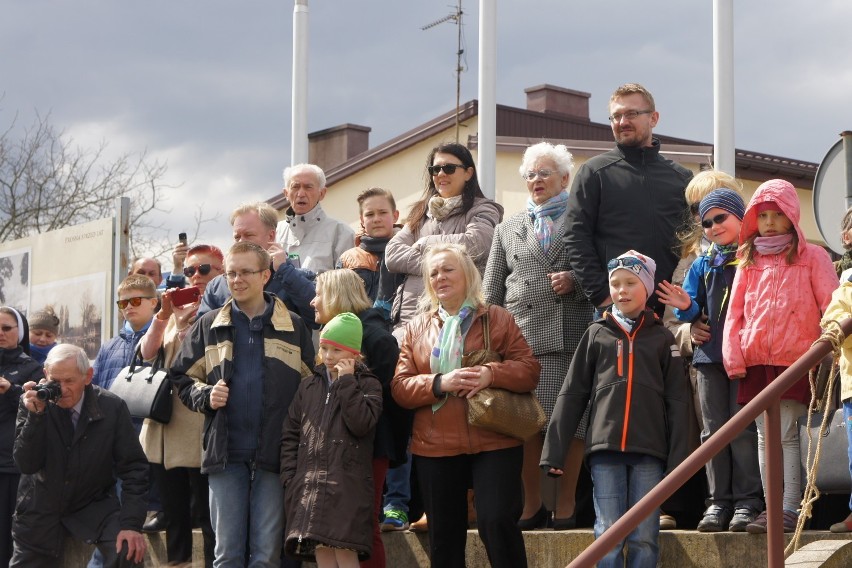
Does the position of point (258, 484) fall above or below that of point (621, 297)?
below

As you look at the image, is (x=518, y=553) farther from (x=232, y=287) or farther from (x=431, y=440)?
(x=232, y=287)

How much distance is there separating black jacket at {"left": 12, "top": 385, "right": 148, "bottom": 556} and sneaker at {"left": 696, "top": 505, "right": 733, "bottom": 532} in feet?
11.2

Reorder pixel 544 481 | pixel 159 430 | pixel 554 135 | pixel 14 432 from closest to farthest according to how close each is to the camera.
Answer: pixel 544 481 < pixel 159 430 < pixel 14 432 < pixel 554 135

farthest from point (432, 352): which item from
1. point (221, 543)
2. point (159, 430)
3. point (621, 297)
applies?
point (159, 430)

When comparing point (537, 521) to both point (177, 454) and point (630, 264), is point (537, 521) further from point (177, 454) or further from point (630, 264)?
point (177, 454)

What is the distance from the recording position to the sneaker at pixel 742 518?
658 cm

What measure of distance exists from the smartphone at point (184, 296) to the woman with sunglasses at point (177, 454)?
0.02 meters

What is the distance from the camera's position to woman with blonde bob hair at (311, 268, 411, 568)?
7051 millimetres

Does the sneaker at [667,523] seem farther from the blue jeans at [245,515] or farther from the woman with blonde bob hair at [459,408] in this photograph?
the blue jeans at [245,515]

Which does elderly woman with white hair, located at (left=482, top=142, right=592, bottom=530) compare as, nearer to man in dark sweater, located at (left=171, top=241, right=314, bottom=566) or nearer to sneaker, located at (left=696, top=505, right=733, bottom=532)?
sneaker, located at (left=696, top=505, right=733, bottom=532)

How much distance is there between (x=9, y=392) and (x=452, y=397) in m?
3.56

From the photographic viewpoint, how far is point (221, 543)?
7.04 m

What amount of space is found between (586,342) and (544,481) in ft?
3.89

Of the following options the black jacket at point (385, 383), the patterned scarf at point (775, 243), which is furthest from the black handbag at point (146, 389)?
the patterned scarf at point (775, 243)
